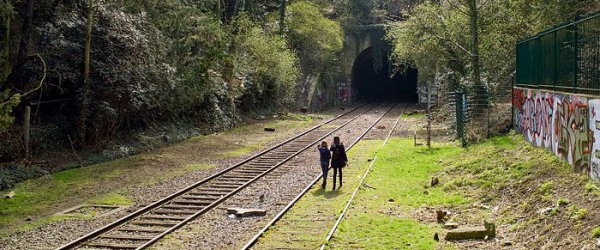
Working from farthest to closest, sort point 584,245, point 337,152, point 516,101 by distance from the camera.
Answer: point 516,101 < point 337,152 < point 584,245

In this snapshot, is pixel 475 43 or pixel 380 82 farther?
pixel 380 82

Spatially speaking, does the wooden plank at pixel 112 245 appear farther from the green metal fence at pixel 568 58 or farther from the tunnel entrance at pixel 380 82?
the tunnel entrance at pixel 380 82

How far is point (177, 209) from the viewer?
13.7m

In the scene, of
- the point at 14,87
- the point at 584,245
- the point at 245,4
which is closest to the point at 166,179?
the point at 14,87

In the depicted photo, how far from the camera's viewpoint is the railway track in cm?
1090

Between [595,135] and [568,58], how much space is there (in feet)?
10.0

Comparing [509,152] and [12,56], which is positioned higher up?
[12,56]

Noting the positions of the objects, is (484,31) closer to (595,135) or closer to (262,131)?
(262,131)

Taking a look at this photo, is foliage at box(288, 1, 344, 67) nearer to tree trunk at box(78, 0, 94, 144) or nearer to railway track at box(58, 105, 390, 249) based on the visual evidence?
railway track at box(58, 105, 390, 249)

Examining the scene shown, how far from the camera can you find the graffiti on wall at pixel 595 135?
384 inches

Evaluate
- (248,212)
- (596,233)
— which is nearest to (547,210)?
(596,233)

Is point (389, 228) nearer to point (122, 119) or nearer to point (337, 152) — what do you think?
point (337, 152)

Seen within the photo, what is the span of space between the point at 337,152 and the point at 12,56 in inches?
432

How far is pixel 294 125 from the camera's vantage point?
1391 inches
